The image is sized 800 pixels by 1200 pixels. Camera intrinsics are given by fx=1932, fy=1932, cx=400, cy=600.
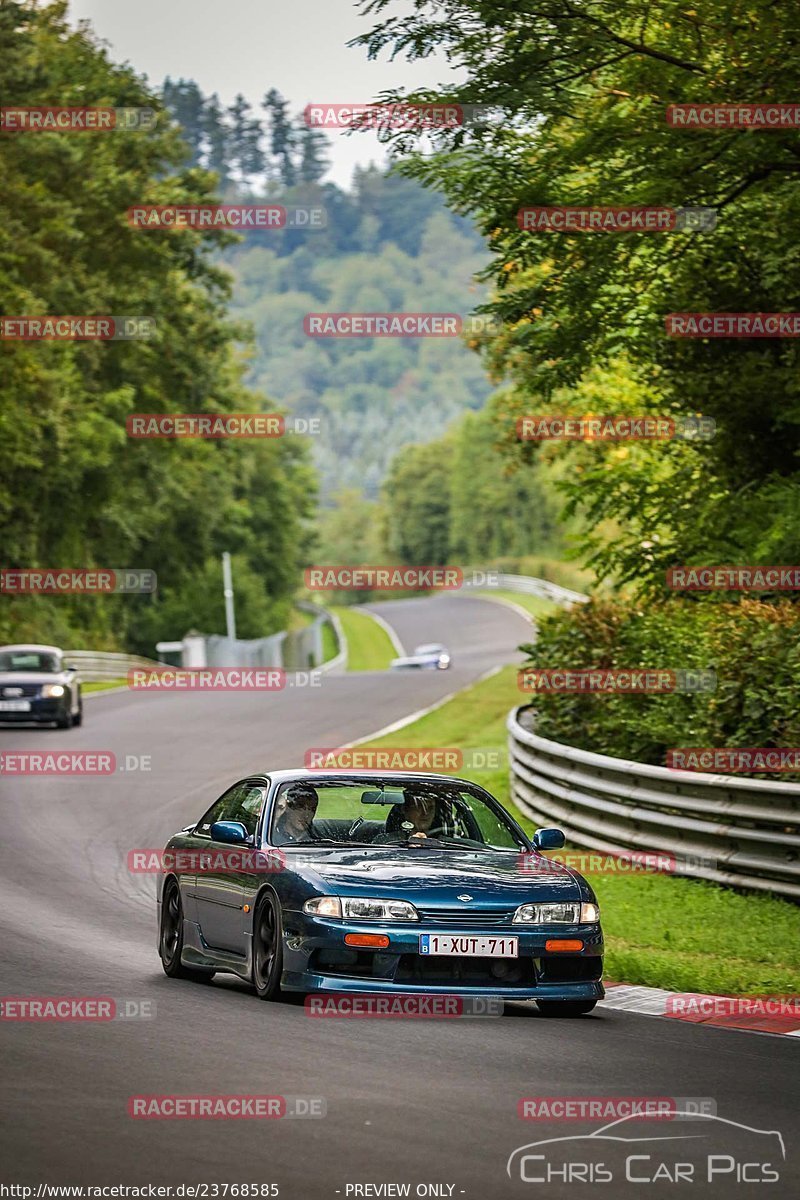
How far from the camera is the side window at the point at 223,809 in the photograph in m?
12.1

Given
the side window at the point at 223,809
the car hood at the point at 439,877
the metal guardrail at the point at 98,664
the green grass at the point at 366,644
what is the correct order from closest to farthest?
the car hood at the point at 439,877, the side window at the point at 223,809, the metal guardrail at the point at 98,664, the green grass at the point at 366,644

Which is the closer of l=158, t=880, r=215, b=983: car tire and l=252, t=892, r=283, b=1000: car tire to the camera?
l=252, t=892, r=283, b=1000: car tire

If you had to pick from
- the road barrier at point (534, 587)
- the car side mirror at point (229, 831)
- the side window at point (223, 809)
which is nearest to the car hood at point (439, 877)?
the car side mirror at point (229, 831)

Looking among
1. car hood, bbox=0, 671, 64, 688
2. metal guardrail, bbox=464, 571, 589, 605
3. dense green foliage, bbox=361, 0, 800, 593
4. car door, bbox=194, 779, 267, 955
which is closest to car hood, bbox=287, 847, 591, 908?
car door, bbox=194, 779, 267, 955

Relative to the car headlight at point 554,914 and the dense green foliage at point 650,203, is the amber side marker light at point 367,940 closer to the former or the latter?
the car headlight at point 554,914

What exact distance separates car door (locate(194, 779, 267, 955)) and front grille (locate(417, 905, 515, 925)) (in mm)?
1372

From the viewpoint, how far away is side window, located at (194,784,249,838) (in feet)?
39.7

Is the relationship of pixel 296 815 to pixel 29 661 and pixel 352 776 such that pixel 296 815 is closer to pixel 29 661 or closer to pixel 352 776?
pixel 352 776

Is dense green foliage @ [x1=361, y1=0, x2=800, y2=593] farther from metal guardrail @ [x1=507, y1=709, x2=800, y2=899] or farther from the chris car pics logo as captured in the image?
the chris car pics logo

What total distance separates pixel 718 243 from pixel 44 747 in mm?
15478

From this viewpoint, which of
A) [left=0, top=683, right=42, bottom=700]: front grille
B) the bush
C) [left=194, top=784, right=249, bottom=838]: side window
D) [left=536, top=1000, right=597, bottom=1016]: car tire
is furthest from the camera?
[left=0, top=683, right=42, bottom=700]: front grille

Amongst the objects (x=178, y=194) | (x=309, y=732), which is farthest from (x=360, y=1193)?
(x=178, y=194)

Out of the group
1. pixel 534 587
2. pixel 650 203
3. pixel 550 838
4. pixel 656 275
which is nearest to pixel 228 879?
pixel 550 838

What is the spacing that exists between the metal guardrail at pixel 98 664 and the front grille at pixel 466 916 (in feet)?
139
